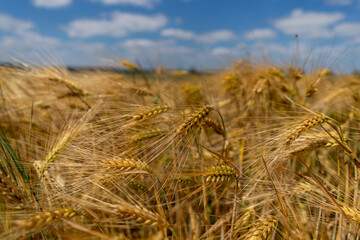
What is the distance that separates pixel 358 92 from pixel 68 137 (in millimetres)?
2411

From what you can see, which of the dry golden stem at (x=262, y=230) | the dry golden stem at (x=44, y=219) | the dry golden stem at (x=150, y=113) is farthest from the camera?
the dry golden stem at (x=150, y=113)

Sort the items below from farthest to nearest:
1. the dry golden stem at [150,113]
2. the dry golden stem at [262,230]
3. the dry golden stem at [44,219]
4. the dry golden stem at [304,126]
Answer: the dry golden stem at [150,113] → the dry golden stem at [304,126] → the dry golden stem at [262,230] → the dry golden stem at [44,219]

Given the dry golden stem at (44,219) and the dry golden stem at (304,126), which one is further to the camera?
the dry golden stem at (304,126)

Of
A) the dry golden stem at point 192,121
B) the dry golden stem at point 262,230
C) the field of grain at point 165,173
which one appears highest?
the dry golden stem at point 192,121

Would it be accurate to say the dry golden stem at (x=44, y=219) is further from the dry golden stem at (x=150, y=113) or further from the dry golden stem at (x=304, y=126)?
the dry golden stem at (x=304, y=126)

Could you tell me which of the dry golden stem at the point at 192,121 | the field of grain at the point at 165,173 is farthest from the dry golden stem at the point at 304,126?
the dry golden stem at the point at 192,121

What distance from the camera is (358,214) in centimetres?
113

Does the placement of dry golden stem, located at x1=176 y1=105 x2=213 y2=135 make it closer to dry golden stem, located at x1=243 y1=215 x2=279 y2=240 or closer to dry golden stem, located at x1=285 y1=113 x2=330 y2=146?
dry golden stem, located at x1=285 y1=113 x2=330 y2=146

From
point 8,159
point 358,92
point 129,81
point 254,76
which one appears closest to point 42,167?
point 8,159

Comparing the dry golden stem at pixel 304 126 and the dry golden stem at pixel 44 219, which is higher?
the dry golden stem at pixel 304 126

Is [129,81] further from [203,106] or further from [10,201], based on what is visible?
[10,201]

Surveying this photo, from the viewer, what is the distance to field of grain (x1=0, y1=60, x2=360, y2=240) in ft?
3.66

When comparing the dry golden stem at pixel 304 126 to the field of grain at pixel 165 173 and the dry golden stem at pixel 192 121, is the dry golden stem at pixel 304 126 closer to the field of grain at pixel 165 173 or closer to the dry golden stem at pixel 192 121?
the field of grain at pixel 165 173

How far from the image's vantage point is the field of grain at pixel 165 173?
112 cm
